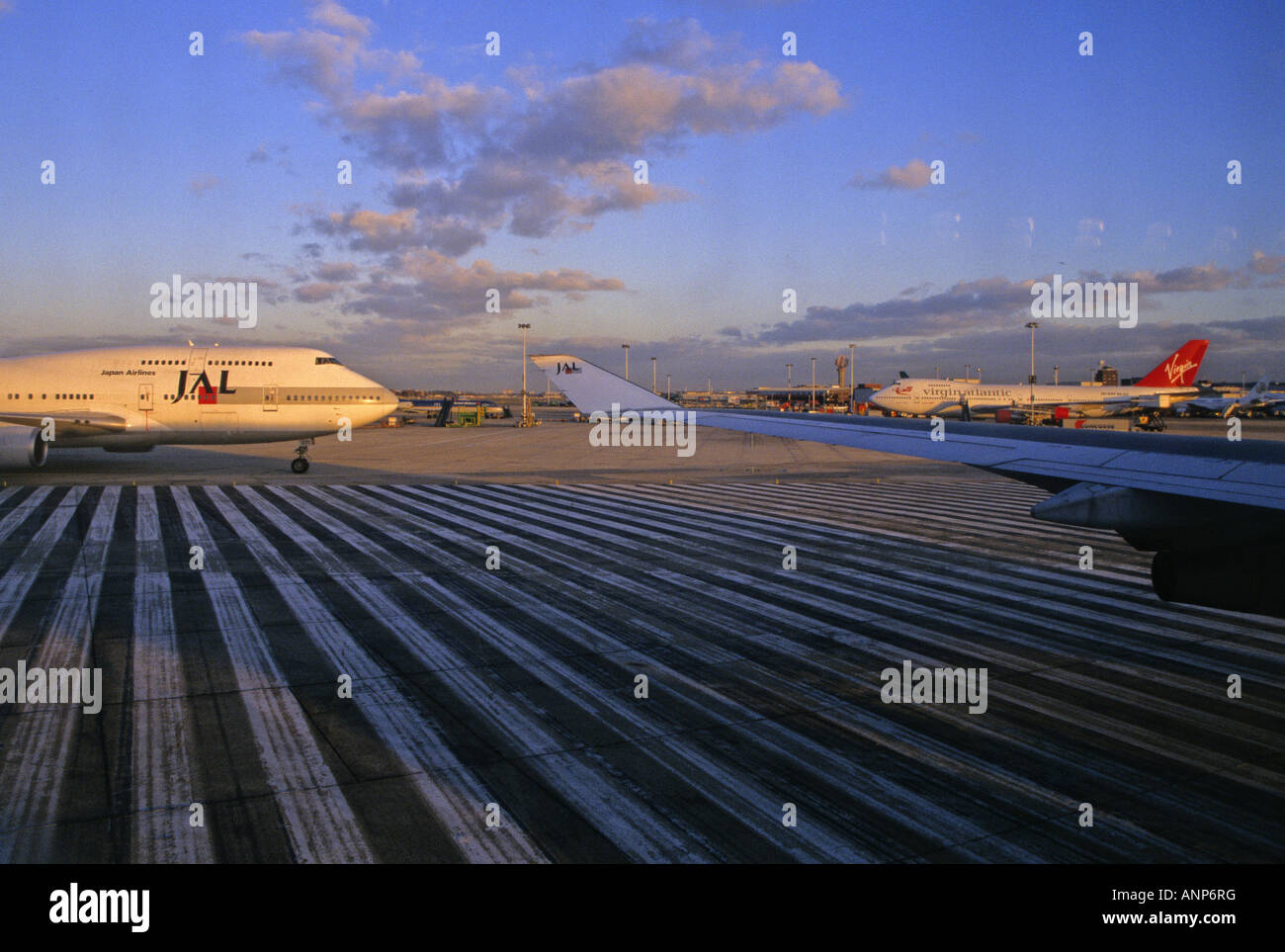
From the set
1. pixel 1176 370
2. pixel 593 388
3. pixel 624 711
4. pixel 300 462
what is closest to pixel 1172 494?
pixel 624 711

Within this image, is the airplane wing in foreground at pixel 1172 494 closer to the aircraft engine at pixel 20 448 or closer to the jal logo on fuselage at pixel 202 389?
the jal logo on fuselage at pixel 202 389

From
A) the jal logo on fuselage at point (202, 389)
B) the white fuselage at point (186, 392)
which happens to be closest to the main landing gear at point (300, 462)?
the white fuselage at point (186, 392)

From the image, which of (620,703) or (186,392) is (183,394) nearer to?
(186,392)

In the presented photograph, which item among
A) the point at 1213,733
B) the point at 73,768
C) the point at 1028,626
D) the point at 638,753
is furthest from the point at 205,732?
the point at 1028,626

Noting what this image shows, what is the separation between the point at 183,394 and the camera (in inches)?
1207

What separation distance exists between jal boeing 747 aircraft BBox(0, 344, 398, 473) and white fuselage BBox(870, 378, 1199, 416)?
186 feet

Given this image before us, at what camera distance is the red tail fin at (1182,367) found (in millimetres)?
69812

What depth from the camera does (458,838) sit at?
5402mm

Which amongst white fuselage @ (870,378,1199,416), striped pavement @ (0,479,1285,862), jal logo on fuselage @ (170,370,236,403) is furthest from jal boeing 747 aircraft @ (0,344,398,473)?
white fuselage @ (870,378,1199,416)

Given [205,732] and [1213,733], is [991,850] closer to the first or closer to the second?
[1213,733]

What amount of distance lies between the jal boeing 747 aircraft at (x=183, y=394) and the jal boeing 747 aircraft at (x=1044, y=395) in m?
56.9

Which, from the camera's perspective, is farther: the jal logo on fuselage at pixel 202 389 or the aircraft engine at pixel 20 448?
the jal logo on fuselage at pixel 202 389

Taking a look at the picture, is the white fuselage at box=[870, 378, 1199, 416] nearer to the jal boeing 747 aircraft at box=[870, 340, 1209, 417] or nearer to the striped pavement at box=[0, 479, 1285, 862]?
the jal boeing 747 aircraft at box=[870, 340, 1209, 417]

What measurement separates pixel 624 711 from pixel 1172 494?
525 centimetres
